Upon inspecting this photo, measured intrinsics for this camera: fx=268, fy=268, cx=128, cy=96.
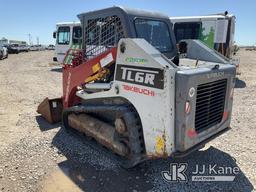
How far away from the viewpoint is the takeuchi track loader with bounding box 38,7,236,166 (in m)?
3.49

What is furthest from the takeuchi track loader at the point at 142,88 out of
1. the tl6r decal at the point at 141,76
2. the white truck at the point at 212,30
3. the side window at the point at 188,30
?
the side window at the point at 188,30

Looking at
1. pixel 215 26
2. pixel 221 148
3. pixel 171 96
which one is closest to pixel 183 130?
pixel 171 96

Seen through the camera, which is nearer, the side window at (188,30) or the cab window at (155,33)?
the cab window at (155,33)

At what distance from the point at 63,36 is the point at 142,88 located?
13.7 meters

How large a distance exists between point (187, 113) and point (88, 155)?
2.12m

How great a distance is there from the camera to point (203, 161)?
4.51m

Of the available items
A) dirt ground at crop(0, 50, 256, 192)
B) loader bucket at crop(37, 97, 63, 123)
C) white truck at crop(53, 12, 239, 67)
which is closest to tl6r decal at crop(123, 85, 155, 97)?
dirt ground at crop(0, 50, 256, 192)

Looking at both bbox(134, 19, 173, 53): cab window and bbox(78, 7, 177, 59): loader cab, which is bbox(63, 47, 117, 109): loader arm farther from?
bbox(134, 19, 173, 53): cab window

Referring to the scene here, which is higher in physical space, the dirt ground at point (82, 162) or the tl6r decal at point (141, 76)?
the tl6r decal at point (141, 76)

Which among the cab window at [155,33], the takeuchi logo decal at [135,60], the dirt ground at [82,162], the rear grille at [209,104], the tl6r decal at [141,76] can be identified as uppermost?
the cab window at [155,33]

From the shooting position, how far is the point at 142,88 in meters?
3.67

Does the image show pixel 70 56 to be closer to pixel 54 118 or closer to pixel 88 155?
pixel 54 118

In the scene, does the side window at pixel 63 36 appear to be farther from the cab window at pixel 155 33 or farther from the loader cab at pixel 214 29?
the cab window at pixel 155 33

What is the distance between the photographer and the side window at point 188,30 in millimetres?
12648
